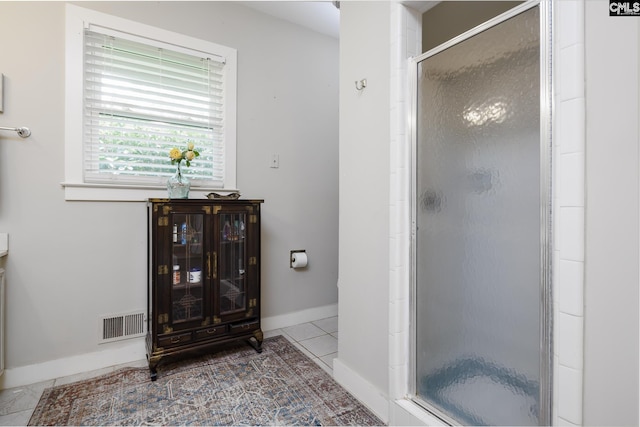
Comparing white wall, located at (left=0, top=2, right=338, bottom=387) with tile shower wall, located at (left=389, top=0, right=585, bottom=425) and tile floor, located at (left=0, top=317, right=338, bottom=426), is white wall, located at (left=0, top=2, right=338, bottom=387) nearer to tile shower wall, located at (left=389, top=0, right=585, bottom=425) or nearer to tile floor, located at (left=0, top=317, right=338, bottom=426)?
tile floor, located at (left=0, top=317, right=338, bottom=426)

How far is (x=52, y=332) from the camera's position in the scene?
1953mm

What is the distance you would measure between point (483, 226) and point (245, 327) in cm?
169

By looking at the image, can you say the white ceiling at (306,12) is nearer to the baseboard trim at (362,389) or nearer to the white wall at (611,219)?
the white wall at (611,219)

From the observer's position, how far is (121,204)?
84.4 inches

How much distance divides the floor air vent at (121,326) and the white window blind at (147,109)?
915mm

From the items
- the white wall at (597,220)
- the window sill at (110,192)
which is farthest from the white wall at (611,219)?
the window sill at (110,192)

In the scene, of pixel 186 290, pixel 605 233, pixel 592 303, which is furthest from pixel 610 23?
pixel 186 290

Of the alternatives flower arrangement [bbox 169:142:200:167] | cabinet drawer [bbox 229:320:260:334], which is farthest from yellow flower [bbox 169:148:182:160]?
cabinet drawer [bbox 229:320:260:334]

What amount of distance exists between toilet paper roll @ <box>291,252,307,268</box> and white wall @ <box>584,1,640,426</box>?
2.09 metres

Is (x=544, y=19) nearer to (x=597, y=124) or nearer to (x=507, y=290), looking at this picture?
(x=597, y=124)

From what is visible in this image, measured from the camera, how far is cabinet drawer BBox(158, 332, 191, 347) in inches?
76.3

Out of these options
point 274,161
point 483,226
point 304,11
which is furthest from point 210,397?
point 304,11

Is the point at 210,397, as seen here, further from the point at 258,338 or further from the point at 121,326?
the point at 121,326

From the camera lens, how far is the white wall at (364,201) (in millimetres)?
1638
